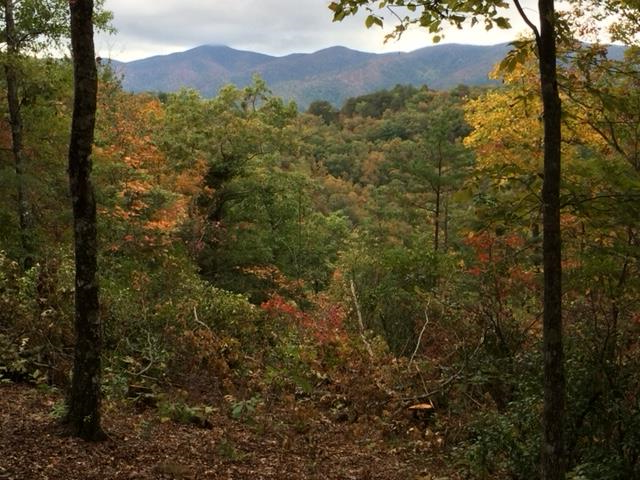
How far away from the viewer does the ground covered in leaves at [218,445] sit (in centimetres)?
530

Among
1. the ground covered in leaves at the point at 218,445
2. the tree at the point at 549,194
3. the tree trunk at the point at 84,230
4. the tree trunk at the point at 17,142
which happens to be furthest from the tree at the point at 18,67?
the tree at the point at 549,194

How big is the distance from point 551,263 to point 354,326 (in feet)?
28.0

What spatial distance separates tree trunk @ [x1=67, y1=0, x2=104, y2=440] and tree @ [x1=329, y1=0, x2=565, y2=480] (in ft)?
8.35

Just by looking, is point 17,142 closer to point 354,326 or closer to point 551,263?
point 354,326

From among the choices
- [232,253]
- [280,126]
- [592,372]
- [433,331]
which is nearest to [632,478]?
[592,372]

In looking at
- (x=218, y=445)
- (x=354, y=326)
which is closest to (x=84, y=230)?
(x=218, y=445)

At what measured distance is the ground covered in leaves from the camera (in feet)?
17.4

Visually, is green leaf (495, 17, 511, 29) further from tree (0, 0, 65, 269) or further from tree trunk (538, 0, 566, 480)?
tree (0, 0, 65, 269)

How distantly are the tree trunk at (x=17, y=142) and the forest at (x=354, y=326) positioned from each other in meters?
0.04

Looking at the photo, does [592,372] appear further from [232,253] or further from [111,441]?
[232,253]

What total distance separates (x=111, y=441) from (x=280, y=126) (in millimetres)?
20914

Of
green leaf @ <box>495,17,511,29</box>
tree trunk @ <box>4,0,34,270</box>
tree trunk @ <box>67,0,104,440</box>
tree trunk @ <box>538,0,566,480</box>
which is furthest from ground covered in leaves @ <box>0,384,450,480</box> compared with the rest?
tree trunk @ <box>4,0,34,270</box>

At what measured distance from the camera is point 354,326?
12.6 metres

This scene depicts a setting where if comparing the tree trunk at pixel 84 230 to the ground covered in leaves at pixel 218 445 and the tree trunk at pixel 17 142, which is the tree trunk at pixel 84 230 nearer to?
the ground covered in leaves at pixel 218 445
